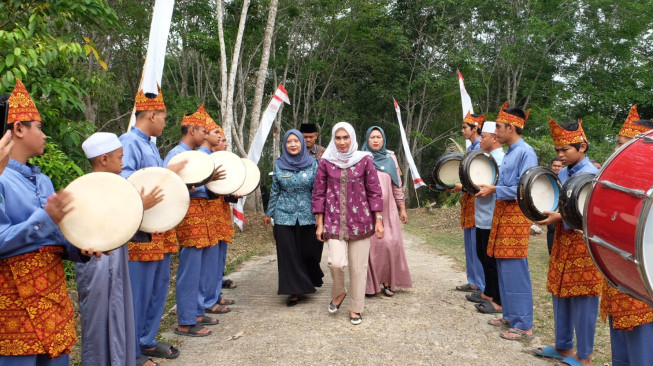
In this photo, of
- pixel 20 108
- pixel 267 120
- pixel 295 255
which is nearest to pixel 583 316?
pixel 295 255

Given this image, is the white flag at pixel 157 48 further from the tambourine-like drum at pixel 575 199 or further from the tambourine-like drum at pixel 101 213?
the tambourine-like drum at pixel 575 199

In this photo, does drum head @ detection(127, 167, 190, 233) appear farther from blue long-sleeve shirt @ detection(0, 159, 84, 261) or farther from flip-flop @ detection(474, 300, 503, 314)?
flip-flop @ detection(474, 300, 503, 314)

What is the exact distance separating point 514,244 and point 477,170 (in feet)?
2.87

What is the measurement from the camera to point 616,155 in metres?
2.51

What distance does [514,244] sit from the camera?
4363mm

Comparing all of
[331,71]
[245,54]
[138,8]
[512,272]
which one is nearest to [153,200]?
[512,272]

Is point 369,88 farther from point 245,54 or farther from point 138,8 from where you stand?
point 138,8

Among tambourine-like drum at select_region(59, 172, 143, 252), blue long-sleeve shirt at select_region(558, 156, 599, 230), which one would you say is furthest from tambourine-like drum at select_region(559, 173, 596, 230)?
tambourine-like drum at select_region(59, 172, 143, 252)

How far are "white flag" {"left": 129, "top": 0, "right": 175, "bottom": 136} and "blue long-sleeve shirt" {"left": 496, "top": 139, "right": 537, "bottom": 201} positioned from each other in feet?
12.1

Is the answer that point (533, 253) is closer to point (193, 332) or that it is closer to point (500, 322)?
point (500, 322)

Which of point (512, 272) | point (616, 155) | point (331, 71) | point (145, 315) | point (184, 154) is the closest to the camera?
point (616, 155)

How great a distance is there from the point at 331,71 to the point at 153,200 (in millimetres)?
19784

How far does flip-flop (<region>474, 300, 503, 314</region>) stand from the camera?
16.7ft

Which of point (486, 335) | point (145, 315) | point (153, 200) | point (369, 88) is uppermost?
point (369, 88)
